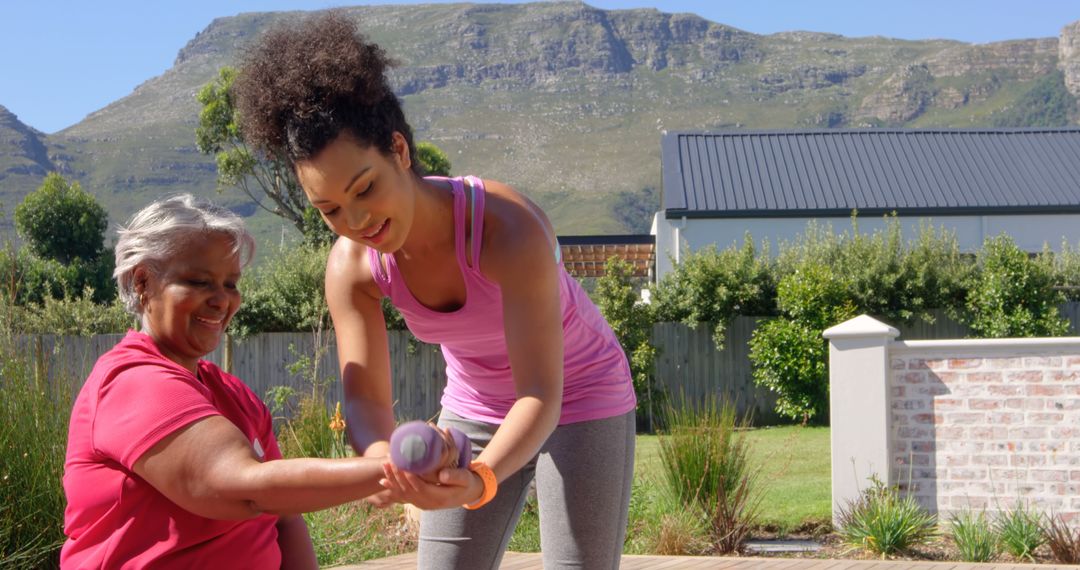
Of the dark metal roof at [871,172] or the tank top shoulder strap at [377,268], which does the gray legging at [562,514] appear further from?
the dark metal roof at [871,172]

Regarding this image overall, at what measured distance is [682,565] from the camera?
599cm

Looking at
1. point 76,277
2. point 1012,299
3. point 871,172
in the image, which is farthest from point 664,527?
point 76,277

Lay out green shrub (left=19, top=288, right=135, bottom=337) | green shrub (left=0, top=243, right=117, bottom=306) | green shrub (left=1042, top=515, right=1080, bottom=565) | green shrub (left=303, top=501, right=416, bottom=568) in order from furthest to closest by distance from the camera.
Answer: green shrub (left=0, top=243, right=117, bottom=306) < green shrub (left=19, top=288, right=135, bottom=337) < green shrub (left=1042, top=515, right=1080, bottom=565) < green shrub (left=303, top=501, right=416, bottom=568)

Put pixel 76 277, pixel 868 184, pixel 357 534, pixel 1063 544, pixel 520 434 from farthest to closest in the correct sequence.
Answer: pixel 76 277 < pixel 868 184 < pixel 1063 544 < pixel 357 534 < pixel 520 434

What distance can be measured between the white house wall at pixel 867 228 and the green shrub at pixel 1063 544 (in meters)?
16.8

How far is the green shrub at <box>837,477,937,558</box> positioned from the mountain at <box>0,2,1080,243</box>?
226 ft

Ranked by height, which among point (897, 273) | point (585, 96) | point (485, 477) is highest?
point (585, 96)

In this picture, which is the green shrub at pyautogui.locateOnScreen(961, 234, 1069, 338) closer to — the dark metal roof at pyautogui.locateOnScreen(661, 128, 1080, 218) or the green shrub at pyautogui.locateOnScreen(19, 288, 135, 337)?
the dark metal roof at pyautogui.locateOnScreen(661, 128, 1080, 218)

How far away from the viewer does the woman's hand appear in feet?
6.12

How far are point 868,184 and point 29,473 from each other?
22.1 metres

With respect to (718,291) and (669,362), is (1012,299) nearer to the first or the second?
(718,291)

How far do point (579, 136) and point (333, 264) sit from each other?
108 m

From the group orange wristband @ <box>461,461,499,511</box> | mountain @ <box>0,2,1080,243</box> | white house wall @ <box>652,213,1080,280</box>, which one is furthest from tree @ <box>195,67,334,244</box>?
mountain @ <box>0,2,1080,243</box>

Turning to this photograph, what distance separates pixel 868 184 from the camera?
24.7 metres
